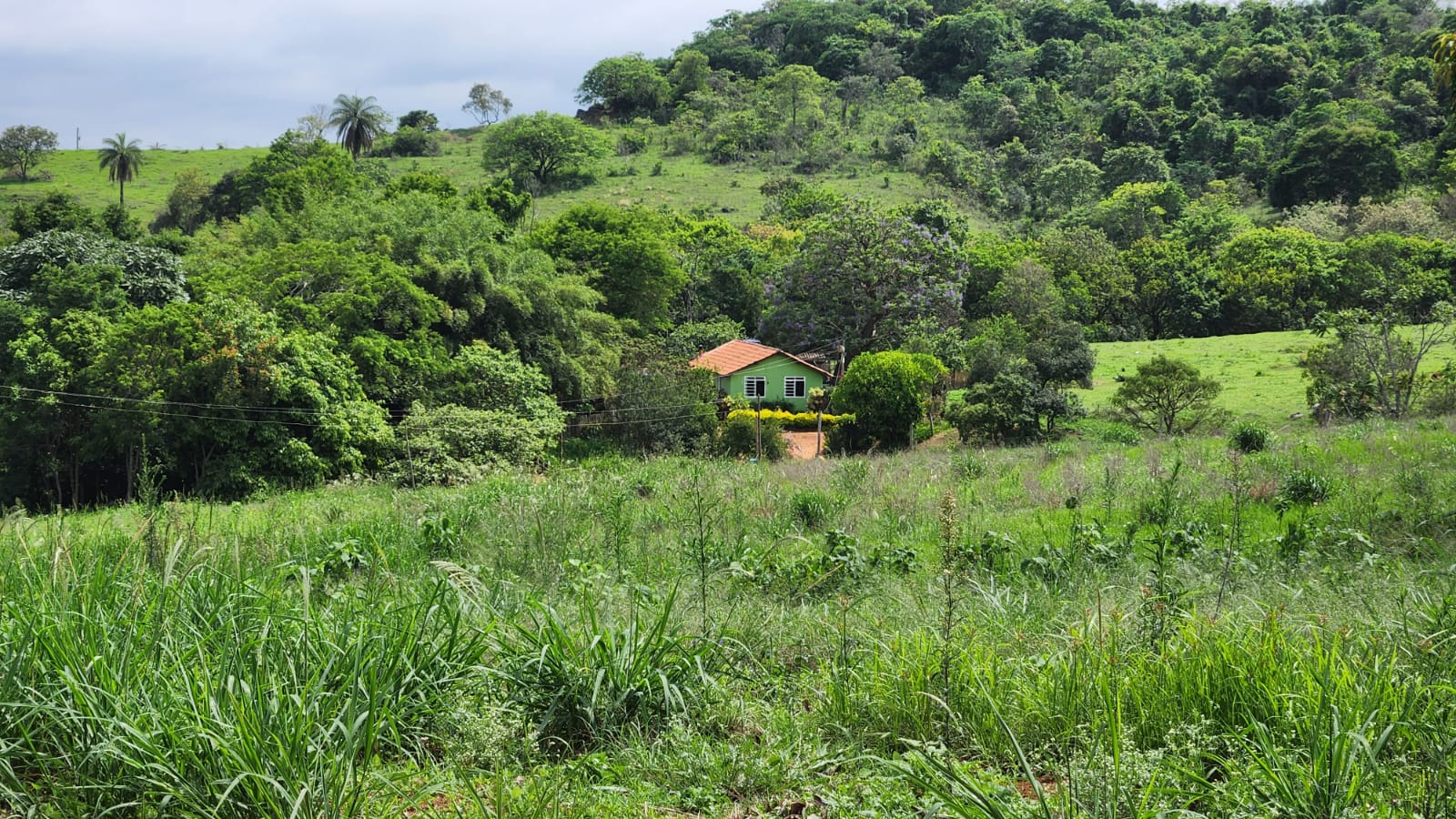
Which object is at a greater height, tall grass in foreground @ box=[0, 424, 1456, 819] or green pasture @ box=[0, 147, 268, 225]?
green pasture @ box=[0, 147, 268, 225]

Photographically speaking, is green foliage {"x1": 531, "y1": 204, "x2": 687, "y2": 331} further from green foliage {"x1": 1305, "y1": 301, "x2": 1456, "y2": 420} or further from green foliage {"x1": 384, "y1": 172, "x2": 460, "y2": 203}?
green foliage {"x1": 1305, "y1": 301, "x2": 1456, "y2": 420}

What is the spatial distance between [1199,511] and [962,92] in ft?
290

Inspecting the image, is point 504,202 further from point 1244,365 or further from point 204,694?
point 204,694

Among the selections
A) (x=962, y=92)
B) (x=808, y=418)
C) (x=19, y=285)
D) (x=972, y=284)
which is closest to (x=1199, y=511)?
(x=808, y=418)

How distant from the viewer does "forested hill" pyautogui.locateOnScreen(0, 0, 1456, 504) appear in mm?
23406

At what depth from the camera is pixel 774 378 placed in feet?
123

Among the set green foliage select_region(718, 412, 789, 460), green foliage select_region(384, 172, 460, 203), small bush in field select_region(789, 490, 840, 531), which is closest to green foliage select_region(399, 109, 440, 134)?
green foliage select_region(384, 172, 460, 203)

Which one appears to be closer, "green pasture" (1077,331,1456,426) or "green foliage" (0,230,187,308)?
"green foliage" (0,230,187,308)

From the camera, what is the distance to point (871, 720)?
3121 mm

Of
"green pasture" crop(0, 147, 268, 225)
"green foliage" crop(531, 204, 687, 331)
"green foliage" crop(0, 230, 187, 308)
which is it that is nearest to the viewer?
"green foliage" crop(0, 230, 187, 308)

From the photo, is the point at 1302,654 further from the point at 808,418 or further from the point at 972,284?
the point at 972,284

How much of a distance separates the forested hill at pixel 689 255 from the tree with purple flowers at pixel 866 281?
0.15 m

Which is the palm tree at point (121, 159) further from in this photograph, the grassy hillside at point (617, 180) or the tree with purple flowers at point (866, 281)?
the tree with purple flowers at point (866, 281)

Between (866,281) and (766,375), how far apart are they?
235 inches
